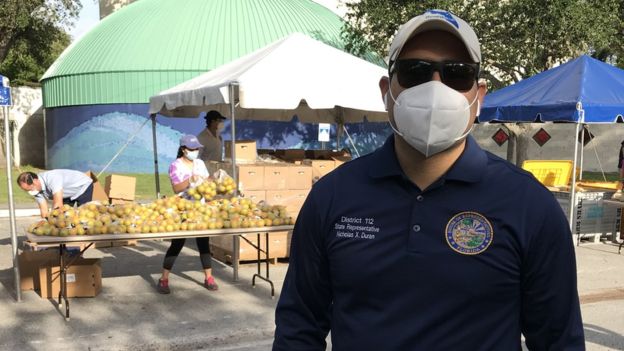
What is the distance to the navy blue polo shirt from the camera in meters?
1.59

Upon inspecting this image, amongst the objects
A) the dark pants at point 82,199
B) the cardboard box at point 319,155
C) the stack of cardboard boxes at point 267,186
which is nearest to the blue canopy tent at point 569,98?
the cardboard box at point 319,155

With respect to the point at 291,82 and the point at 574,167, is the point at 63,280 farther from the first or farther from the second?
the point at 574,167

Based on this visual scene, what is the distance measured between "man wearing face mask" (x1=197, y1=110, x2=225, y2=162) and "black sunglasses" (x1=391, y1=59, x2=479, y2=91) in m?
7.16

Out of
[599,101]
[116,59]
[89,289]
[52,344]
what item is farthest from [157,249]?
[116,59]

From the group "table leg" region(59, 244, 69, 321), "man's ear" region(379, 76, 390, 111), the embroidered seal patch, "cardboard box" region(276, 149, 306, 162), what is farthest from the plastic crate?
the embroidered seal patch

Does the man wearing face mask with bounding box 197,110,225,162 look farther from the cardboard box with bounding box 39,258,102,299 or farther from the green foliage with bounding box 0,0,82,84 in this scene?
the green foliage with bounding box 0,0,82,84

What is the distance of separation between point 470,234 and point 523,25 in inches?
658

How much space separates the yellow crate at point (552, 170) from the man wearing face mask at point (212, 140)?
6.08 meters

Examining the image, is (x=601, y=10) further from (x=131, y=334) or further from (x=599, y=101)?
(x=131, y=334)

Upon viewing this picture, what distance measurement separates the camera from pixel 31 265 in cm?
708

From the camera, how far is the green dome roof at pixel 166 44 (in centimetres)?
2619

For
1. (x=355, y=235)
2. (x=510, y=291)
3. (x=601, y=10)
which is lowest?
(x=510, y=291)

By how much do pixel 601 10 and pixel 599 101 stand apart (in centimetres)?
823

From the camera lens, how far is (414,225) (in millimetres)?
1635
